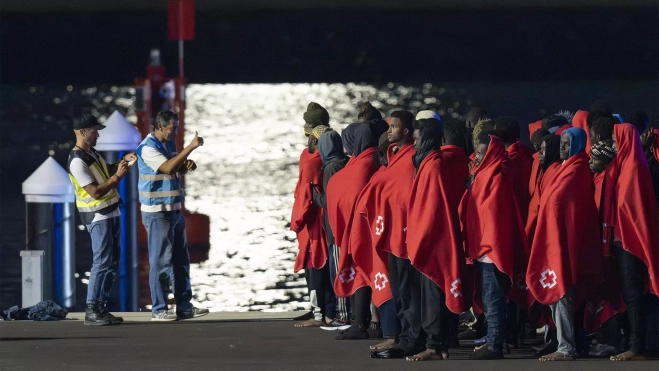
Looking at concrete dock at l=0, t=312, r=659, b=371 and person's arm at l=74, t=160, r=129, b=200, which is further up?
person's arm at l=74, t=160, r=129, b=200

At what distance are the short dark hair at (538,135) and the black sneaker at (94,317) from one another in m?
3.27

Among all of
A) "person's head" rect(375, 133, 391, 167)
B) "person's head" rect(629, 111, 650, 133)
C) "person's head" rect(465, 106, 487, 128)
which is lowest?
"person's head" rect(375, 133, 391, 167)

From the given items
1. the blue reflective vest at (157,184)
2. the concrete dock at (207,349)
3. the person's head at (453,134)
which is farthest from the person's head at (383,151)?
the blue reflective vest at (157,184)

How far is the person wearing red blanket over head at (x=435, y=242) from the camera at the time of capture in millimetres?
8164

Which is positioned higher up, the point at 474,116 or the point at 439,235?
the point at 474,116

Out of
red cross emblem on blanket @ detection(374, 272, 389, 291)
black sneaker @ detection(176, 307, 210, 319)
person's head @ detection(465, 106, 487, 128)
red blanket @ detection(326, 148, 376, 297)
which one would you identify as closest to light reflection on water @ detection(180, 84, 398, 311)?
black sneaker @ detection(176, 307, 210, 319)

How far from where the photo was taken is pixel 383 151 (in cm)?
887

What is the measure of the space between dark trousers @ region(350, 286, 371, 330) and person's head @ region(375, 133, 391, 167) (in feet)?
2.85

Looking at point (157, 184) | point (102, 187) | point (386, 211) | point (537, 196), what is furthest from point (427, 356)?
point (102, 187)

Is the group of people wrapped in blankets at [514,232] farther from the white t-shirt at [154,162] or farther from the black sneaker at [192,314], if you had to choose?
the black sneaker at [192,314]

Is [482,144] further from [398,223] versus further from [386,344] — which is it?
[386,344]

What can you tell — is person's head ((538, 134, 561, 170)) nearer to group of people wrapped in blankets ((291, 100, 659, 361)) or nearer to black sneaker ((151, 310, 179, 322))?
group of people wrapped in blankets ((291, 100, 659, 361))

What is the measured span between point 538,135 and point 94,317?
337cm

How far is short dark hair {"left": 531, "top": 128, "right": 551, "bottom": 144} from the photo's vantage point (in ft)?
→ 29.1
